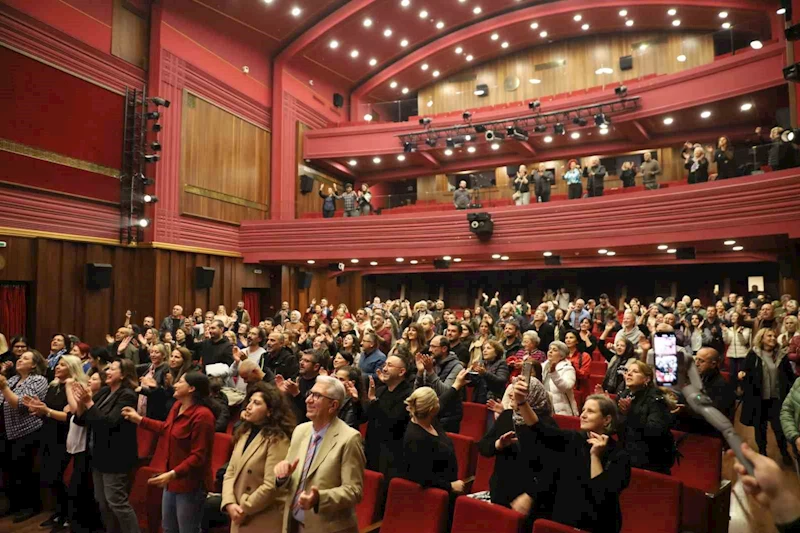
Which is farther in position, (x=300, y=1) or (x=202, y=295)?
(x=300, y=1)

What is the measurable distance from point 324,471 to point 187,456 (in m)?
1.01

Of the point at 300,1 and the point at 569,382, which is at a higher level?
the point at 300,1

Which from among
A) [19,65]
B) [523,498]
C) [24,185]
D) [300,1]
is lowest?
[523,498]

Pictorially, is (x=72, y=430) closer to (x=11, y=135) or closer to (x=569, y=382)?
(x=569, y=382)

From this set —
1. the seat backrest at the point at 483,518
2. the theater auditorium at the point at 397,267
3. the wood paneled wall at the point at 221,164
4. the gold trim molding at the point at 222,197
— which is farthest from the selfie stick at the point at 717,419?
the gold trim molding at the point at 222,197

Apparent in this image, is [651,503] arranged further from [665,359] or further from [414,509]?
[414,509]

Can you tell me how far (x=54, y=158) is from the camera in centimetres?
986

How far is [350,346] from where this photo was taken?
18.4 feet

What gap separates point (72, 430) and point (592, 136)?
43.9 ft

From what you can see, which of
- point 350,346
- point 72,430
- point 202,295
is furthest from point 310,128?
point 72,430

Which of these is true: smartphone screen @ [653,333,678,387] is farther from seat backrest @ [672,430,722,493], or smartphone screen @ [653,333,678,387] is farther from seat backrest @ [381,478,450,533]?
seat backrest @ [381,478,450,533]

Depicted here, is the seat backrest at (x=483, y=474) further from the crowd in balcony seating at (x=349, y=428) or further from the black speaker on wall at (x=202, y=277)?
the black speaker on wall at (x=202, y=277)

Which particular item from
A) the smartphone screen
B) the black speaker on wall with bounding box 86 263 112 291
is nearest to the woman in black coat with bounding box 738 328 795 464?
the smartphone screen

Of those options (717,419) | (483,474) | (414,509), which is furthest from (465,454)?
(717,419)
